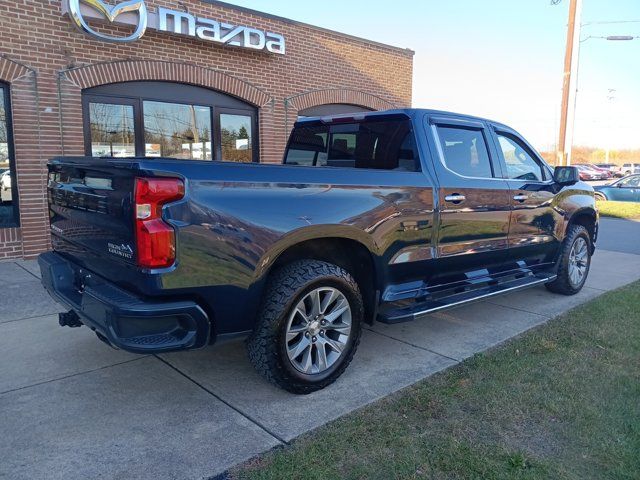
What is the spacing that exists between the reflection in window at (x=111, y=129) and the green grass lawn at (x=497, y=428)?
634 centimetres

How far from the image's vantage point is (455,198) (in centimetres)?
433

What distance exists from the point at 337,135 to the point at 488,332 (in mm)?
2330

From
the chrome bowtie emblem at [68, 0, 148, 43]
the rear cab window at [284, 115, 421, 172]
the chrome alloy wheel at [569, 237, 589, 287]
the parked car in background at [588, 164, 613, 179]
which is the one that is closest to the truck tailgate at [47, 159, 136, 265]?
the rear cab window at [284, 115, 421, 172]

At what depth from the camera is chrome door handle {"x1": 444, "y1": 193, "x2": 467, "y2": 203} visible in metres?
4.27

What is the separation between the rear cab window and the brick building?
4.01 meters

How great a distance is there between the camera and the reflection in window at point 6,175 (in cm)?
723

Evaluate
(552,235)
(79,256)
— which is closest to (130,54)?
(79,256)

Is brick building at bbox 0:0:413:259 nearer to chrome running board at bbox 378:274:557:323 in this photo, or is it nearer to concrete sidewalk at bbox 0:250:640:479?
concrete sidewalk at bbox 0:250:640:479

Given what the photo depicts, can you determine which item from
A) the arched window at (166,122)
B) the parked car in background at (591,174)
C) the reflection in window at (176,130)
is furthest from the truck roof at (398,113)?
the parked car in background at (591,174)

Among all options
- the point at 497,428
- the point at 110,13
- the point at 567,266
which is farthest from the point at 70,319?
the point at 110,13

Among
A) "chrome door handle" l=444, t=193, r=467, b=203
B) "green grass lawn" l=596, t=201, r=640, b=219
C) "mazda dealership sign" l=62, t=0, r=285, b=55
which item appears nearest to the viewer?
"chrome door handle" l=444, t=193, r=467, b=203

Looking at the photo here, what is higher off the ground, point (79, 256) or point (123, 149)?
point (123, 149)

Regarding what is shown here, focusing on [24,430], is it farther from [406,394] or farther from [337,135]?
[337,135]

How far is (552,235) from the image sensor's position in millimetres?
5695
